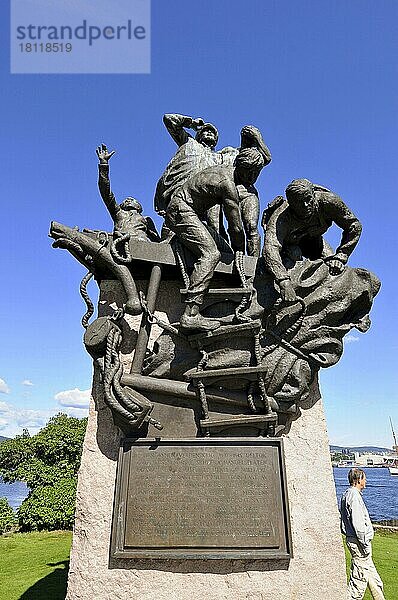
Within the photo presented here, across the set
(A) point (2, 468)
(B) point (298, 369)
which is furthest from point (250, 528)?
(A) point (2, 468)

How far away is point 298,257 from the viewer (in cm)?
500

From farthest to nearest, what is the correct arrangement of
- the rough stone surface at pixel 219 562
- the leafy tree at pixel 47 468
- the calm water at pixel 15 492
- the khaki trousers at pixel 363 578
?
the calm water at pixel 15 492, the leafy tree at pixel 47 468, the khaki trousers at pixel 363 578, the rough stone surface at pixel 219 562

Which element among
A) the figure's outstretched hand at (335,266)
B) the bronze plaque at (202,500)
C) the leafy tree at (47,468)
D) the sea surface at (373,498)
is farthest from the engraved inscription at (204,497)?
the leafy tree at (47,468)

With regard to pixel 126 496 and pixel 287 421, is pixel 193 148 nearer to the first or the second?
pixel 287 421

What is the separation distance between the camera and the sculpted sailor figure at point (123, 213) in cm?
489

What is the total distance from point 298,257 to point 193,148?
1.99 m

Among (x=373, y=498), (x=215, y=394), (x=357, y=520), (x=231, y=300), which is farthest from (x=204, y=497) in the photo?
(x=373, y=498)

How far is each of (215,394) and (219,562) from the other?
4.55 feet

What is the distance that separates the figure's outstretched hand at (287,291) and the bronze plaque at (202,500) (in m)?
1.32

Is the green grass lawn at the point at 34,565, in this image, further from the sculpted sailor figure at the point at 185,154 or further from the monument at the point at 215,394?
the sculpted sailor figure at the point at 185,154

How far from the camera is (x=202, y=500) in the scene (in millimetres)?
3982

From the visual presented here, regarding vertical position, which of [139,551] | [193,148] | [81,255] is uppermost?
[193,148]

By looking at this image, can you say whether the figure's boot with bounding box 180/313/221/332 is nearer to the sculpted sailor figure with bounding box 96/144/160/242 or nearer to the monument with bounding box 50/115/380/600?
the monument with bounding box 50/115/380/600

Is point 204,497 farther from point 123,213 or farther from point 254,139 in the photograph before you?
point 254,139
